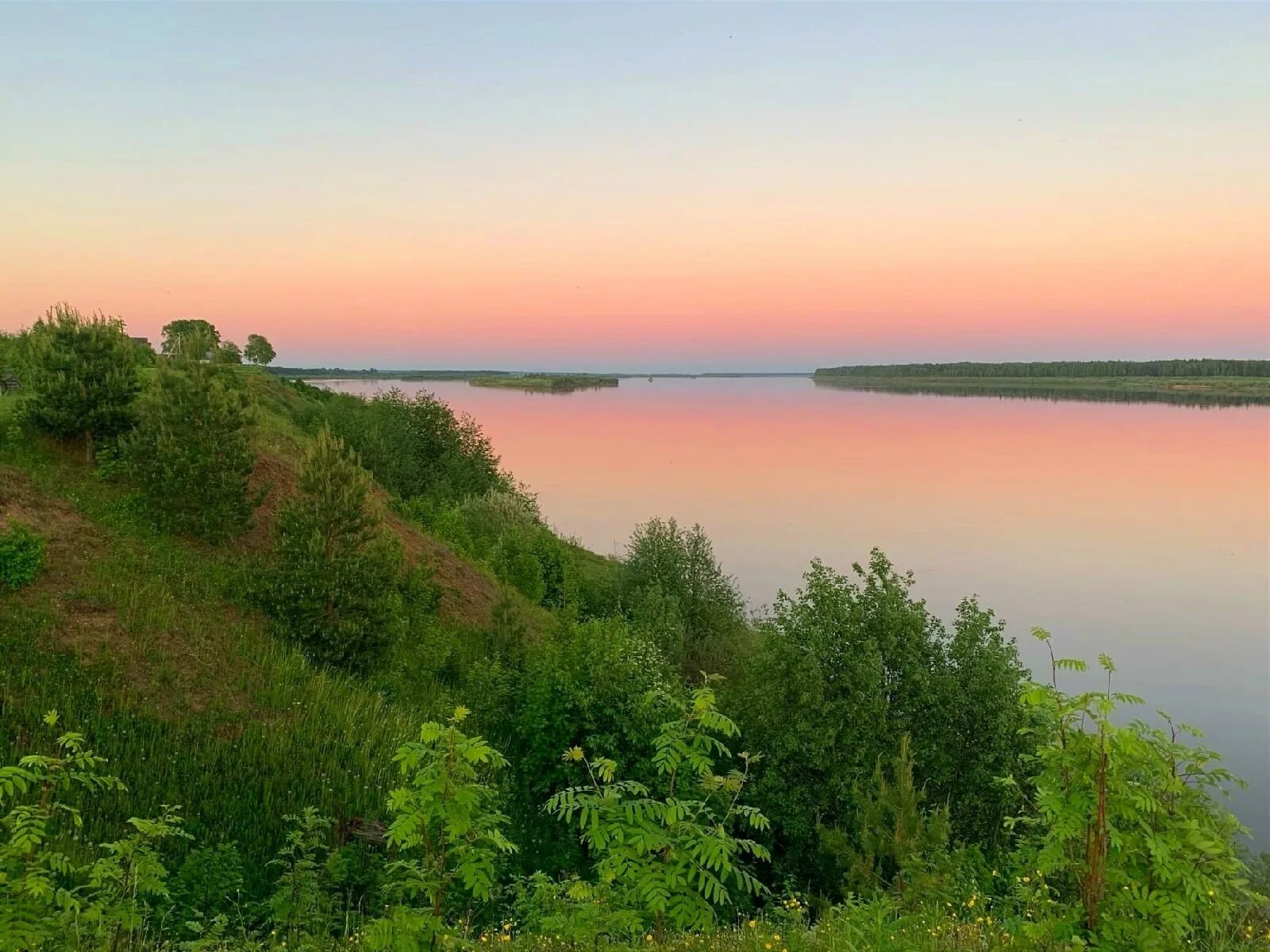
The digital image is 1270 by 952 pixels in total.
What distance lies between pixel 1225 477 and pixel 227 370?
101044mm

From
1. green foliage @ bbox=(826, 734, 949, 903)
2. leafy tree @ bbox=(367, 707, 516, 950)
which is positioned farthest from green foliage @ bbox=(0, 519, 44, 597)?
green foliage @ bbox=(826, 734, 949, 903)

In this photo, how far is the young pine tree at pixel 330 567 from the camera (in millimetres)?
18609

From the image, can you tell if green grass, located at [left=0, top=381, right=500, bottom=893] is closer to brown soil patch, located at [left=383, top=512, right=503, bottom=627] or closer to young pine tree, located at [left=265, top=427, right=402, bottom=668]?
young pine tree, located at [left=265, top=427, right=402, bottom=668]

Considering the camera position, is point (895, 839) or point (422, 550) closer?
point (895, 839)

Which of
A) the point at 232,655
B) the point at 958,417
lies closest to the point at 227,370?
the point at 232,655

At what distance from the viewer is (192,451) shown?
20453 mm

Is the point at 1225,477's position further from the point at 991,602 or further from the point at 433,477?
the point at 433,477

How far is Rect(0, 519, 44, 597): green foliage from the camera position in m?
16.5

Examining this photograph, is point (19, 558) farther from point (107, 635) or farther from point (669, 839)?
point (669, 839)

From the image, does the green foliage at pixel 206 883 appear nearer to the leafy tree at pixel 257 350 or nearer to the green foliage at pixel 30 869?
the green foliage at pixel 30 869

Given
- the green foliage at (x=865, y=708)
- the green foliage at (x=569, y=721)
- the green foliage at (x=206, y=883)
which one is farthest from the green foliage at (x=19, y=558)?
A: the green foliage at (x=865, y=708)

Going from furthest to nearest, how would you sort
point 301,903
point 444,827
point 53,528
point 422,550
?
point 422,550 → point 53,528 → point 301,903 → point 444,827

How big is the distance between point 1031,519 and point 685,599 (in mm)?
45403

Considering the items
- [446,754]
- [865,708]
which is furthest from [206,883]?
[865,708]
